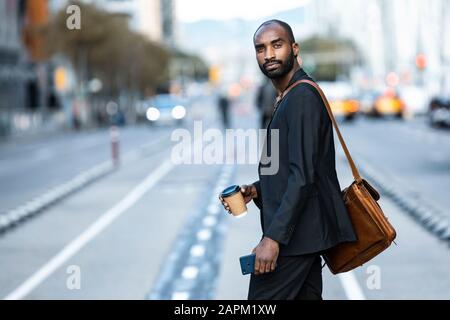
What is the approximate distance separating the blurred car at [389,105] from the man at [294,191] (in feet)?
183

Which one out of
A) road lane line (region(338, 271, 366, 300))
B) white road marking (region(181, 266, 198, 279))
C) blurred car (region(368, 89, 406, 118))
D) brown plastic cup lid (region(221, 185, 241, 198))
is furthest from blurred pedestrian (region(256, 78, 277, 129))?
blurred car (region(368, 89, 406, 118))

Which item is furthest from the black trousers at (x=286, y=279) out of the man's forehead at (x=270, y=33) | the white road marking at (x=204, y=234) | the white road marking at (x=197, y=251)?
the white road marking at (x=204, y=234)

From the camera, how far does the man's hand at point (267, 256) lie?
4.30 m

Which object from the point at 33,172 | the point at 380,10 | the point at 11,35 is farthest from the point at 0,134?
the point at 380,10

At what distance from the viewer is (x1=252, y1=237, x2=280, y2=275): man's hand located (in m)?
4.30

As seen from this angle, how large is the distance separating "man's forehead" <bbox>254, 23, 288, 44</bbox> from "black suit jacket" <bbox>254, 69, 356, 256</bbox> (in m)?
0.19

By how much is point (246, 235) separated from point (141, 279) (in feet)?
9.96

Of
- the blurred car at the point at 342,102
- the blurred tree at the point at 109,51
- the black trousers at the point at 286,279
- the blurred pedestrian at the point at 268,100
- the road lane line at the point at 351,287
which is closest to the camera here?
the black trousers at the point at 286,279

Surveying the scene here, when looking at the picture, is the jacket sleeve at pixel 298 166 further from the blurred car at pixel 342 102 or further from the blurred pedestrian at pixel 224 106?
the blurred car at pixel 342 102

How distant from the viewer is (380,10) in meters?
159

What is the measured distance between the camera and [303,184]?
14.0 ft

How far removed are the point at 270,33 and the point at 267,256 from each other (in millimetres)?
925

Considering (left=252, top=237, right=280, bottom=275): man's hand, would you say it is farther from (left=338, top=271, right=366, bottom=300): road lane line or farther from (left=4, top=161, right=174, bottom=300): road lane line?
(left=4, top=161, right=174, bottom=300): road lane line
